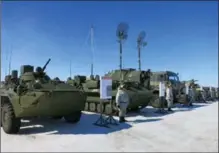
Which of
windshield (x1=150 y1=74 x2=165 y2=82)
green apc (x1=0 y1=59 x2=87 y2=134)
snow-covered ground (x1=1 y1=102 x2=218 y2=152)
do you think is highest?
windshield (x1=150 y1=74 x2=165 y2=82)

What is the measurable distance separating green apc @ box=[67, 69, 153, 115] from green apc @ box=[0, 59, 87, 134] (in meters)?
3.25

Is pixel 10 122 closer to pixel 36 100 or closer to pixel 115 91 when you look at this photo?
pixel 36 100

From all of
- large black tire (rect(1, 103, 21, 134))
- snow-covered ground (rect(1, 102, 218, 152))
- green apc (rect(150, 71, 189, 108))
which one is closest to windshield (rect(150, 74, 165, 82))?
green apc (rect(150, 71, 189, 108))

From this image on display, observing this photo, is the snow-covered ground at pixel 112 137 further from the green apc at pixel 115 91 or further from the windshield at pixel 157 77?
the windshield at pixel 157 77

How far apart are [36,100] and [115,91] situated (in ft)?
18.9

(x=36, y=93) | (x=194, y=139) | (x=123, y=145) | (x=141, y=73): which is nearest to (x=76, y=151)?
(x=123, y=145)

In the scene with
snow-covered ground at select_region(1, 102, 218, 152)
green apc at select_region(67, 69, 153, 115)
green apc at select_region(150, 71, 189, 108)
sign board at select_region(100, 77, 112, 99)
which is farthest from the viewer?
green apc at select_region(150, 71, 189, 108)

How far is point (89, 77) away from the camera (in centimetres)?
1736

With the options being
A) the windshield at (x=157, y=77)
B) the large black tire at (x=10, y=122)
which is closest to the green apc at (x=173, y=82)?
the windshield at (x=157, y=77)

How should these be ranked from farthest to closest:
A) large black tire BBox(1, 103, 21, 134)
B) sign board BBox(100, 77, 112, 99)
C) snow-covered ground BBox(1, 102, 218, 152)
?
sign board BBox(100, 77, 112, 99), large black tire BBox(1, 103, 21, 134), snow-covered ground BBox(1, 102, 218, 152)

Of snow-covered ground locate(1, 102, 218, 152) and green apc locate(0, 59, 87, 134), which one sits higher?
green apc locate(0, 59, 87, 134)

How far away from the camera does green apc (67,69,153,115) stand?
14.6 m

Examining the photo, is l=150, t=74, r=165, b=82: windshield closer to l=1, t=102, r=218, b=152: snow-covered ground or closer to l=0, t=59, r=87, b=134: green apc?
l=1, t=102, r=218, b=152: snow-covered ground

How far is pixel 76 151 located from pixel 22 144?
5.17ft
